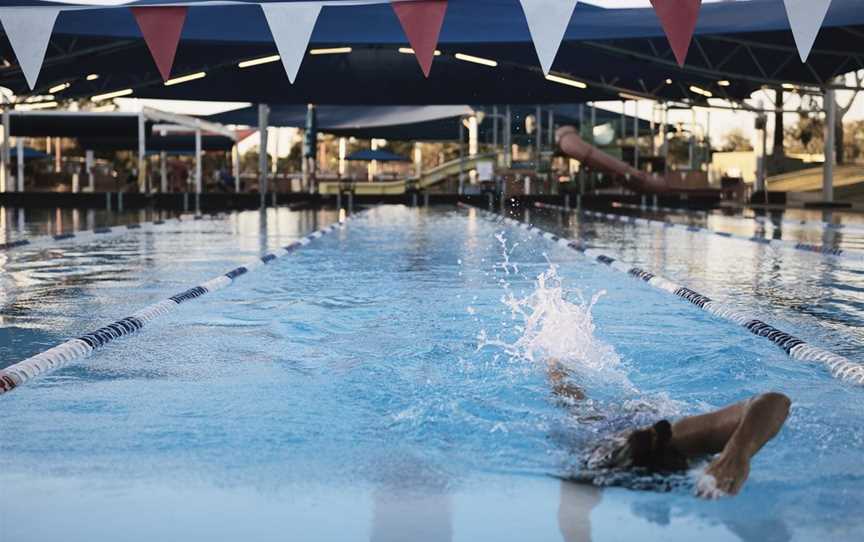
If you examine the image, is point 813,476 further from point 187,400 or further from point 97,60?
point 97,60

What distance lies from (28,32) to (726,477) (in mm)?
7002

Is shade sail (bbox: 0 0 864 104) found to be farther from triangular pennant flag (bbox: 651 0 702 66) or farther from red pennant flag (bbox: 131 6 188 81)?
triangular pennant flag (bbox: 651 0 702 66)

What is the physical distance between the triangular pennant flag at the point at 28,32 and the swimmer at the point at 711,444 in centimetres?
646

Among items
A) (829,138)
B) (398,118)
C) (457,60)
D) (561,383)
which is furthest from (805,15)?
(398,118)

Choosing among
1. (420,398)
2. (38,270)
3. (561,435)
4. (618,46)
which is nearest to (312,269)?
(38,270)

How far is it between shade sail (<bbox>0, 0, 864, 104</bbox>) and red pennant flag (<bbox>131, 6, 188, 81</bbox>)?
1.67m

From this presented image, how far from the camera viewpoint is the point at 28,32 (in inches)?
332

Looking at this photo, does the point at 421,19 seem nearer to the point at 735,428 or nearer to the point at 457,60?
the point at 735,428

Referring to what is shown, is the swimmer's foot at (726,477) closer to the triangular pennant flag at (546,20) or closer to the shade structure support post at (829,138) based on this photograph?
the triangular pennant flag at (546,20)

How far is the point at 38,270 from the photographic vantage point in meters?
9.13

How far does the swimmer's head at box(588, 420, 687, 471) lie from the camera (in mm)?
2918

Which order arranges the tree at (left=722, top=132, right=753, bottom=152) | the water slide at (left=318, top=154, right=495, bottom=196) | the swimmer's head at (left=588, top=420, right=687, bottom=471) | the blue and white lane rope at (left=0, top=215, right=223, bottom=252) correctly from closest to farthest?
1. the swimmer's head at (left=588, top=420, right=687, bottom=471)
2. the blue and white lane rope at (left=0, top=215, right=223, bottom=252)
3. the water slide at (left=318, top=154, right=495, bottom=196)
4. the tree at (left=722, top=132, right=753, bottom=152)

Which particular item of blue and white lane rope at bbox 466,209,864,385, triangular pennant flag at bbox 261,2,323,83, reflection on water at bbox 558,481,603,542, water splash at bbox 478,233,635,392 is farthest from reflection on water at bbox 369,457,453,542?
triangular pennant flag at bbox 261,2,323,83

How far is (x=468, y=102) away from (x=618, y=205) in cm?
705
